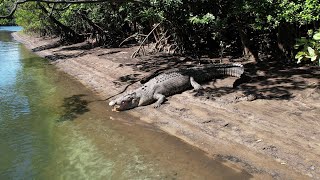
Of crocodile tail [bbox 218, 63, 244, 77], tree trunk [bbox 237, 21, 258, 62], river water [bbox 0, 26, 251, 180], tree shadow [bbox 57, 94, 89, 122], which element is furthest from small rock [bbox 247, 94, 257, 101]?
tree shadow [bbox 57, 94, 89, 122]

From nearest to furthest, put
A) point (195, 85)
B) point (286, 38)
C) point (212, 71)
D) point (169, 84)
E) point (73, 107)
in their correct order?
point (169, 84)
point (195, 85)
point (73, 107)
point (212, 71)
point (286, 38)

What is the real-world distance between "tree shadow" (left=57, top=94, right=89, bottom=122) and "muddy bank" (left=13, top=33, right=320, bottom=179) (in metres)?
0.63

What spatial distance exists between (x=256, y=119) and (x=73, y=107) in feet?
15.6

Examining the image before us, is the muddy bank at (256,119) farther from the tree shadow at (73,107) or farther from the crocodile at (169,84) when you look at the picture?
the tree shadow at (73,107)

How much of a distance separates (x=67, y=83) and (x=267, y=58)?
6447 mm

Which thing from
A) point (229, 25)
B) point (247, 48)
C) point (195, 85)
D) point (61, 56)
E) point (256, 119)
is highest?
point (229, 25)

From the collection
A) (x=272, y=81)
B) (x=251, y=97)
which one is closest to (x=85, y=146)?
(x=251, y=97)

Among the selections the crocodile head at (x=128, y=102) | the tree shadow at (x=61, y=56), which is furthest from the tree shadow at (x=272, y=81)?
the tree shadow at (x=61, y=56)

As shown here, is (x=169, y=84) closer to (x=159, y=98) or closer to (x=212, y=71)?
(x=159, y=98)

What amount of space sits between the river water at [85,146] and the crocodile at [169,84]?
38 centimetres

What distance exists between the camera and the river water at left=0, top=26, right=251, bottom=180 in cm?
573

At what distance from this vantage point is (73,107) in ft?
30.4

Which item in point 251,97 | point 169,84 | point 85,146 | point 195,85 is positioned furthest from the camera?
point 195,85

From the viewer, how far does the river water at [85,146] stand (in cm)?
573
